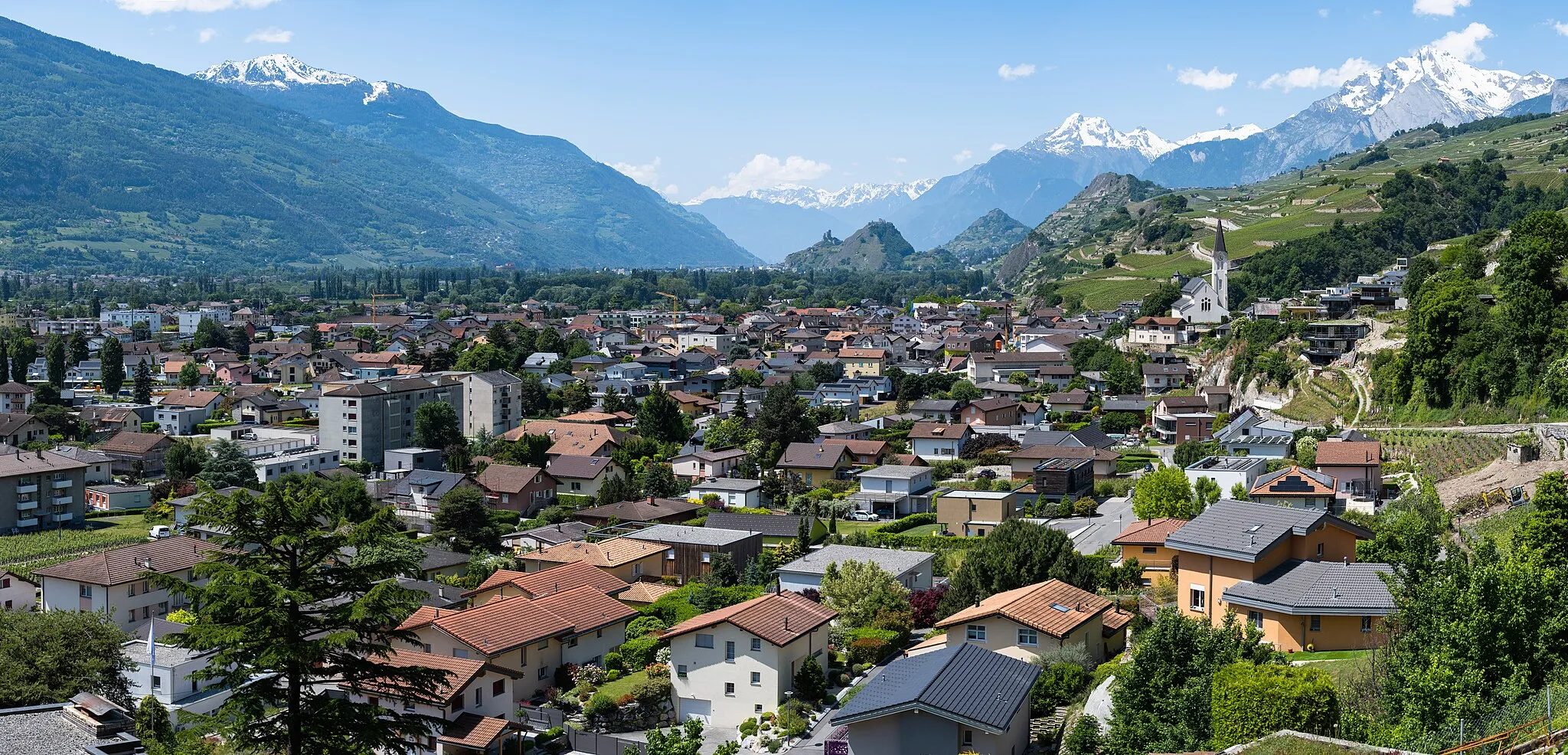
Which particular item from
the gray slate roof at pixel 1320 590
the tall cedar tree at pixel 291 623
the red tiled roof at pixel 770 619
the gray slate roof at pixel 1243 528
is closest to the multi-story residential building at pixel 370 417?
the red tiled roof at pixel 770 619

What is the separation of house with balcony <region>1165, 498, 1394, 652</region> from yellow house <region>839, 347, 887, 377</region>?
51.9 metres

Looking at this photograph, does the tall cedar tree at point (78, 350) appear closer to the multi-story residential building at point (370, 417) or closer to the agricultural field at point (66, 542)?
the multi-story residential building at point (370, 417)

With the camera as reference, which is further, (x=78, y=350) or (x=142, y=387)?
(x=78, y=350)

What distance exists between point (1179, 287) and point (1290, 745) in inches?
2805

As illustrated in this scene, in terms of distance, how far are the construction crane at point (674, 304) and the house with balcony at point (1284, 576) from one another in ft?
293

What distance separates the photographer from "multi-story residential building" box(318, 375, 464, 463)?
167 feet

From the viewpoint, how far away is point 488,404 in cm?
5653

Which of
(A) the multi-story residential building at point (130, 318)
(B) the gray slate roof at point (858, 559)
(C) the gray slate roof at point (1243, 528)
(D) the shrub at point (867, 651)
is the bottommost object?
(D) the shrub at point (867, 651)

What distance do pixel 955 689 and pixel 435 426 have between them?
124 feet

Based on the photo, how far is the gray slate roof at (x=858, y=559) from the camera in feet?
92.4

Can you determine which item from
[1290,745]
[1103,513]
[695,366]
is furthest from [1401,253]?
[1290,745]

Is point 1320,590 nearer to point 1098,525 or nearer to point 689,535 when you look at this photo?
point 1098,525

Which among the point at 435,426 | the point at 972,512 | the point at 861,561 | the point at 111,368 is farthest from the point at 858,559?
the point at 111,368

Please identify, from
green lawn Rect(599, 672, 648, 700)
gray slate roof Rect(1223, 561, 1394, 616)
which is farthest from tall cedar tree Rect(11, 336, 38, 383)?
gray slate roof Rect(1223, 561, 1394, 616)
